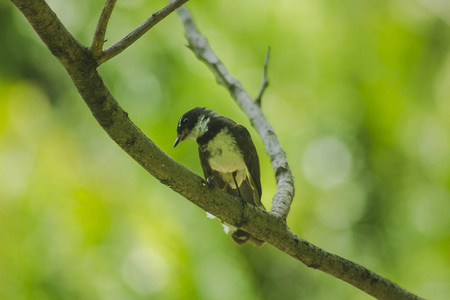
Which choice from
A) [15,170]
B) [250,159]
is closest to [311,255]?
[250,159]

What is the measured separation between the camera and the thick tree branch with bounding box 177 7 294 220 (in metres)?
3.56

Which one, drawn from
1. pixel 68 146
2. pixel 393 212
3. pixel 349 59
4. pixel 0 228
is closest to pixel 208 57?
pixel 68 146

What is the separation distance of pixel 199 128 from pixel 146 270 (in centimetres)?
221

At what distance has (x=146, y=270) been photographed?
230 inches

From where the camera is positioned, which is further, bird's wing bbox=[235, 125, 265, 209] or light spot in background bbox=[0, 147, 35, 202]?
light spot in background bbox=[0, 147, 35, 202]

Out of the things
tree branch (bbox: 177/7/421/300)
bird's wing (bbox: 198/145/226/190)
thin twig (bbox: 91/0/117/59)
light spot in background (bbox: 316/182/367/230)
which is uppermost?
light spot in background (bbox: 316/182/367/230)

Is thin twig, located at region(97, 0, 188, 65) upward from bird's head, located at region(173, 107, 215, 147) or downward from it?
downward

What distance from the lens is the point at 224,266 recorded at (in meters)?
6.93

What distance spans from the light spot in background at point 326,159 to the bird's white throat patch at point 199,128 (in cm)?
337

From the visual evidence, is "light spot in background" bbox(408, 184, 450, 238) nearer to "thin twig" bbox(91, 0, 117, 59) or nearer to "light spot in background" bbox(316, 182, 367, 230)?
"light spot in background" bbox(316, 182, 367, 230)

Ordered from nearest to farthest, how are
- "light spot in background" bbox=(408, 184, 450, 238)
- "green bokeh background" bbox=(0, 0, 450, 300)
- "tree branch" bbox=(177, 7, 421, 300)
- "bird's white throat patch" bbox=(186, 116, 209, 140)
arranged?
1. "tree branch" bbox=(177, 7, 421, 300)
2. "bird's white throat patch" bbox=(186, 116, 209, 140)
3. "green bokeh background" bbox=(0, 0, 450, 300)
4. "light spot in background" bbox=(408, 184, 450, 238)

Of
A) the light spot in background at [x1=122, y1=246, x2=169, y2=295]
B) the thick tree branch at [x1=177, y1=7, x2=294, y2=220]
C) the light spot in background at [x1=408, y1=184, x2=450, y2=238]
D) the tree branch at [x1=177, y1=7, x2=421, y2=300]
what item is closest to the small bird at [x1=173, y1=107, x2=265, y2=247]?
the thick tree branch at [x1=177, y1=7, x2=294, y2=220]

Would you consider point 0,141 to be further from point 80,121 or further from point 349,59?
point 349,59

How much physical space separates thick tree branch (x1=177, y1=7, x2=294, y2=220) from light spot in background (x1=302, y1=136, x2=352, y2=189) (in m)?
2.98
